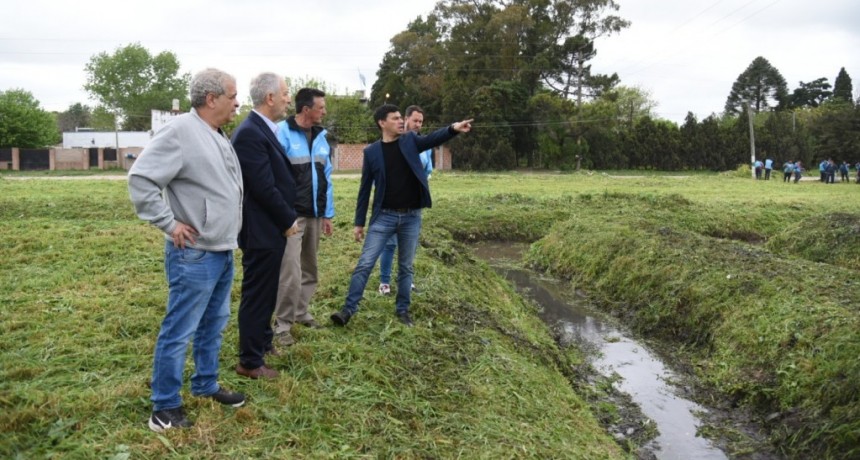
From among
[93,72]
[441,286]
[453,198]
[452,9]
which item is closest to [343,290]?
[441,286]

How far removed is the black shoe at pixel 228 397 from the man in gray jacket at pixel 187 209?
0.28m

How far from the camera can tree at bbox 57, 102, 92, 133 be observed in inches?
4075

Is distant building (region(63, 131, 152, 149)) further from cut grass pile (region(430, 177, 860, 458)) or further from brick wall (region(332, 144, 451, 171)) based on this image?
cut grass pile (region(430, 177, 860, 458))

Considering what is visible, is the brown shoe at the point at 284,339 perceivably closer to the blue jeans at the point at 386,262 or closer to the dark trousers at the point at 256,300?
the dark trousers at the point at 256,300

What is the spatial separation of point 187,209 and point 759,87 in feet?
280

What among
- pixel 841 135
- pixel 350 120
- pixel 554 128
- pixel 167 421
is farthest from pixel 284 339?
pixel 841 135

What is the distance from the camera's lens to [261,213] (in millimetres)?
4055

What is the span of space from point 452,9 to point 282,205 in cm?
4980

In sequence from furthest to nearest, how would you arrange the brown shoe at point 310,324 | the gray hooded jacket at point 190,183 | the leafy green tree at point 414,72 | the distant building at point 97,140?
the distant building at point 97,140 → the leafy green tree at point 414,72 → the brown shoe at point 310,324 → the gray hooded jacket at point 190,183

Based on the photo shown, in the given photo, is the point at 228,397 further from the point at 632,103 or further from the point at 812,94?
the point at 812,94

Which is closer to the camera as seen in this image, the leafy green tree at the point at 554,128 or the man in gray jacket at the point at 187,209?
the man in gray jacket at the point at 187,209

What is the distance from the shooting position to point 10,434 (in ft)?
10.7

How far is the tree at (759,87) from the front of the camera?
75875 mm

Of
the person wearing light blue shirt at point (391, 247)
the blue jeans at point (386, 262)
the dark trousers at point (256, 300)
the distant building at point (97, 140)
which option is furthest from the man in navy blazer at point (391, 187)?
the distant building at point (97, 140)
